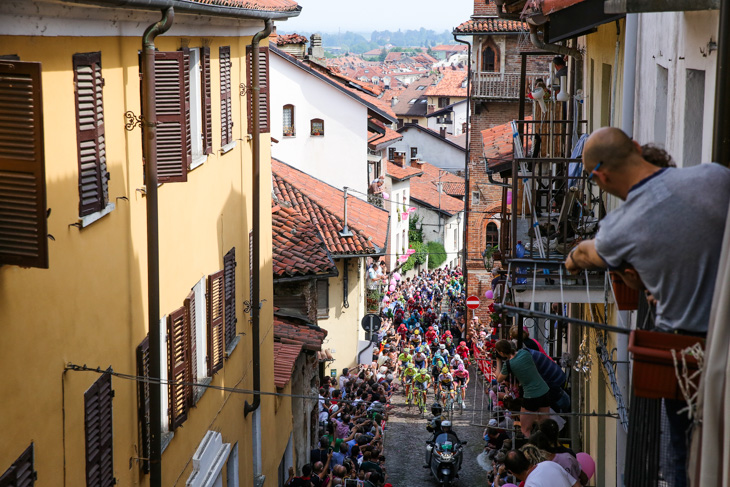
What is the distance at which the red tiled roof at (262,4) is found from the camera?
1056cm

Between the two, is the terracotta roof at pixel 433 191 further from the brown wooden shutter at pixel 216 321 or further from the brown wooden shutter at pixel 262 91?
the brown wooden shutter at pixel 216 321

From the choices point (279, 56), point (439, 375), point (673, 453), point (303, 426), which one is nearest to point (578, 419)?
point (303, 426)

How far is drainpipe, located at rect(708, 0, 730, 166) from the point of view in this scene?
458 cm

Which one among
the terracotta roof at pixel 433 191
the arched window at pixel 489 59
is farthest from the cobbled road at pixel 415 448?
the terracotta roof at pixel 433 191

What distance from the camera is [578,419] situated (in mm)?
15664

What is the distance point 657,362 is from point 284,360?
1333 cm

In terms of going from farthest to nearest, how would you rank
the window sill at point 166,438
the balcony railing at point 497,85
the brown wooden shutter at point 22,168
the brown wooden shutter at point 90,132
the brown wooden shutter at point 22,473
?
1. the balcony railing at point 497,85
2. the window sill at point 166,438
3. the brown wooden shutter at point 90,132
4. the brown wooden shutter at point 22,473
5. the brown wooden shutter at point 22,168

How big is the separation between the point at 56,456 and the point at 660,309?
14.2 ft

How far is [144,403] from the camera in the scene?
8922 mm

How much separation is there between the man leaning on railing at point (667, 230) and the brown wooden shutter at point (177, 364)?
6365mm

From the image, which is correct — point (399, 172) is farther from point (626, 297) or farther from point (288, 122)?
point (626, 297)

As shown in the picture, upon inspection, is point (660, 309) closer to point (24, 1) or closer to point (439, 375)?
point (24, 1)

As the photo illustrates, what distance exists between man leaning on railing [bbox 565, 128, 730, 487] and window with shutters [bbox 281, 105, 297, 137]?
98.6 ft

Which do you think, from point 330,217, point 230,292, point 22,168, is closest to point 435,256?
point 330,217
